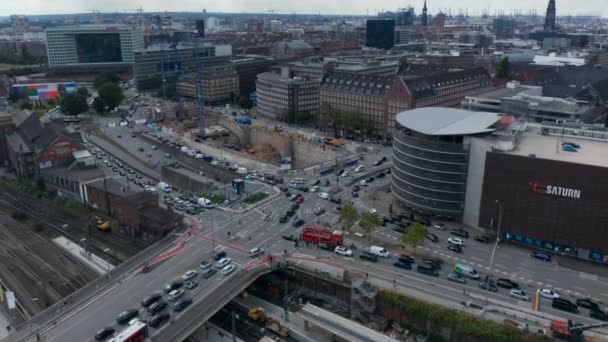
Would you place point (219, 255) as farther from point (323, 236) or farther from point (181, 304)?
point (323, 236)

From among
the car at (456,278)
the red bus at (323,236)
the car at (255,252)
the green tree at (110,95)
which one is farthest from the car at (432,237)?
the green tree at (110,95)

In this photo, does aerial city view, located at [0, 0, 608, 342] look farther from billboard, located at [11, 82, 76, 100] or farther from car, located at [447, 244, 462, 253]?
billboard, located at [11, 82, 76, 100]

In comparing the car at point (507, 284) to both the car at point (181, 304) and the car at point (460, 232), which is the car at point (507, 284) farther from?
the car at point (181, 304)

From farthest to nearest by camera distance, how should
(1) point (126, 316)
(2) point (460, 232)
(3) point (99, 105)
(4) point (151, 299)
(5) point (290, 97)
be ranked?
(3) point (99, 105) → (5) point (290, 97) → (2) point (460, 232) → (4) point (151, 299) → (1) point (126, 316)

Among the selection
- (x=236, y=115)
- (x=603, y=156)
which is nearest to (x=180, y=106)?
(x=236, y=115)

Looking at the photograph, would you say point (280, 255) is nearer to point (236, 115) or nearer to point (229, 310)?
point (229, 310)

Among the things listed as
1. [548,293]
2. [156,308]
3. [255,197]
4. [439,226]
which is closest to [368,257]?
[439,226]
